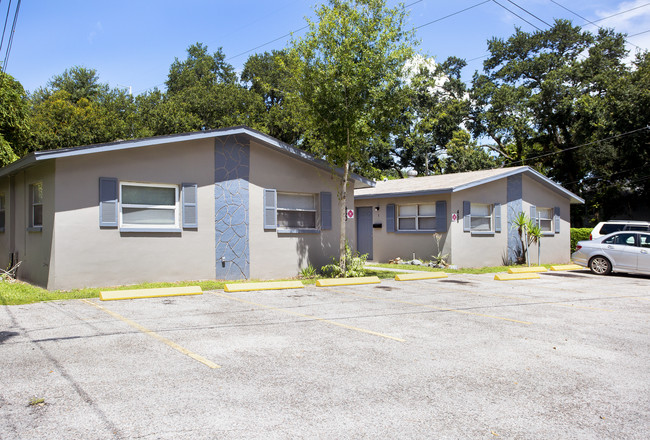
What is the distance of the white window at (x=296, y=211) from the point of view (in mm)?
15258

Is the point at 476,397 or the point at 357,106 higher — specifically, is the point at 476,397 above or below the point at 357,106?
below

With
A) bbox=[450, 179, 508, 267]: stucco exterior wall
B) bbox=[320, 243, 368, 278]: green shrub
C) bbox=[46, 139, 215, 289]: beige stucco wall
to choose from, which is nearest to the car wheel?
bbox=[450, 179, 508, 267]: stucco exterior wall

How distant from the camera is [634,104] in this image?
97.5 feet

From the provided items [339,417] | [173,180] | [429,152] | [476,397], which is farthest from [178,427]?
[429,152]

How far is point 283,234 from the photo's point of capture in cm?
1497

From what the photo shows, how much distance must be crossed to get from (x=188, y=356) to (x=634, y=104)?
106 ft

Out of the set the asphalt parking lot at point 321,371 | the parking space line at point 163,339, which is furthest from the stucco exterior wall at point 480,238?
the parking space line at point 163,339

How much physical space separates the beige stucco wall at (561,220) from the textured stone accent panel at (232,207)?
13.2 metres

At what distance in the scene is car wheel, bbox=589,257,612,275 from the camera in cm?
1703

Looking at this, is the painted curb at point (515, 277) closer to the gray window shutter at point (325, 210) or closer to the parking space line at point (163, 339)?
the gray window shutter at point (325, 210)

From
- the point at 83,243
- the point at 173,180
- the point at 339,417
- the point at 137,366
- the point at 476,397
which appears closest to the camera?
the point at 339,417

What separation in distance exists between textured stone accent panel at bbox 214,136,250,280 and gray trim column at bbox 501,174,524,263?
1210 centimetres

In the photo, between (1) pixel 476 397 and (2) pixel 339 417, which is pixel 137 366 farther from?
(1) pixel 476 397

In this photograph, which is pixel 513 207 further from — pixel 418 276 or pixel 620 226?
pixel 418 276
